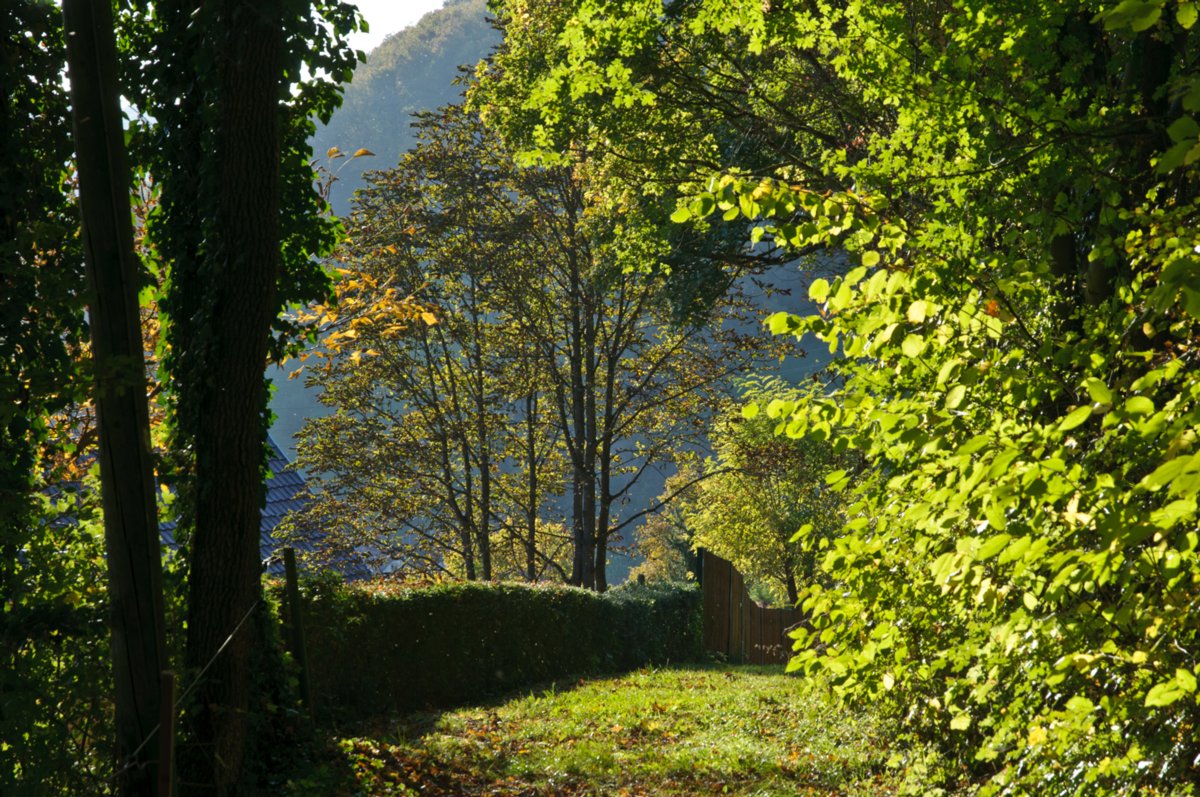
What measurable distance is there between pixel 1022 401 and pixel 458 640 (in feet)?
34.4

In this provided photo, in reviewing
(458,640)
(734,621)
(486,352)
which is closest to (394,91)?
(486,352)

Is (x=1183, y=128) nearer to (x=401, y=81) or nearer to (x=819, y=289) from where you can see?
(x=819, y=289)

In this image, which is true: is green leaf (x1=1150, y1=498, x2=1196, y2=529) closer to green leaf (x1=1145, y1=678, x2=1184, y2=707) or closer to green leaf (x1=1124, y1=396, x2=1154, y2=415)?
green leaf (x1=1124, y1=396, x2=1154, y2=415)

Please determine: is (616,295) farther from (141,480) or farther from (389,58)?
(389,58)

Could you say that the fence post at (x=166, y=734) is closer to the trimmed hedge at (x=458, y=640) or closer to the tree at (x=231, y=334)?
the tree at (x=231, y=334)

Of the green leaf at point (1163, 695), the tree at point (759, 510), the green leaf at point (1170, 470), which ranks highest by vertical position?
the tree at point (759, 510)

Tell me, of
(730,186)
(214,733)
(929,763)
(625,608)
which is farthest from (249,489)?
(625,608)

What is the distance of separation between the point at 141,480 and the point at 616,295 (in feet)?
62.3

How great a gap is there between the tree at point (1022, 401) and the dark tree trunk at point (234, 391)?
281cm

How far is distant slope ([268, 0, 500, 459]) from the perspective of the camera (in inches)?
3469

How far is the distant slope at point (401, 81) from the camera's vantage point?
8938 centimetres

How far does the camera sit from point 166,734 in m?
3.62

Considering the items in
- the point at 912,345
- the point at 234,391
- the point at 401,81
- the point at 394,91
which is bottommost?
the point at 912,345

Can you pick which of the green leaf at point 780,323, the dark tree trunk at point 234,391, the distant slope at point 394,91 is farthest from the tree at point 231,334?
the distant slope at point 394,91
